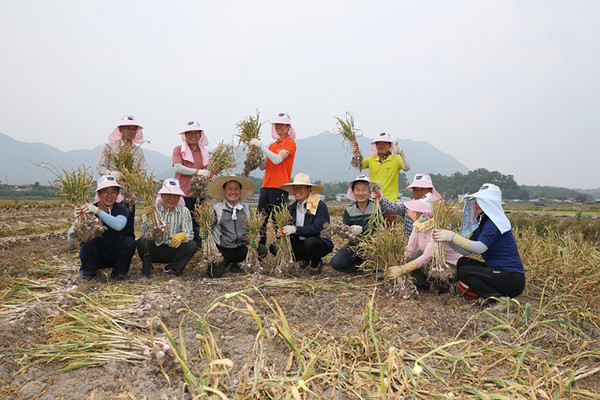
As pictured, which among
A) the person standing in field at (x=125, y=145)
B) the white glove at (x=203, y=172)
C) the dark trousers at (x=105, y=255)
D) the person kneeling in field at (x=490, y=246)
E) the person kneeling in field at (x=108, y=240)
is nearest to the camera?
the person kneeling in field at (x=490, y=246)

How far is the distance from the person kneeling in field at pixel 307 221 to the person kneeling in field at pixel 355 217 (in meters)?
0.27

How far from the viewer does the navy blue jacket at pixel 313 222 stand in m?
4.38

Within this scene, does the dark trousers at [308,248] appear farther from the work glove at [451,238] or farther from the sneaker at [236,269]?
the work glove at [451,238]

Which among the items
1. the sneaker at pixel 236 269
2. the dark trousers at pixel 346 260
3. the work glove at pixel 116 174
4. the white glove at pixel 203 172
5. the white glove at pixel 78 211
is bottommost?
the sneaker at pixel 236 269

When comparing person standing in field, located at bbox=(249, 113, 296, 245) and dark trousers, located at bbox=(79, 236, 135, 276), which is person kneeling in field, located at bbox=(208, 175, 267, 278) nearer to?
person standing in field, located at bbox=(249, 113, 296, 245)

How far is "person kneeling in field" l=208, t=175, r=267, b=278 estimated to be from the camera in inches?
175

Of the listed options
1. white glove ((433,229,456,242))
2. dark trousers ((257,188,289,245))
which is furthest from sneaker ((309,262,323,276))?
white glove ((433,229,456,242))

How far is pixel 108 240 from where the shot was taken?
13.3 feet

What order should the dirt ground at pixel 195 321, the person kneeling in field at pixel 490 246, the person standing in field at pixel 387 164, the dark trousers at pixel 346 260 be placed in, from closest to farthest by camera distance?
the dirt ground at pixel 195 321, the person kneeling in field at pixel 490 246, the dark trousers at pixel 346 260, the person standing in field at pixel 387 164

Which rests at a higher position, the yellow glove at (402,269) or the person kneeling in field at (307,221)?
the person kneeling in field at (307,221)

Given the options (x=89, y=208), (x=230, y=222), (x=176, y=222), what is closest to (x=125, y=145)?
(x=89, y=208)

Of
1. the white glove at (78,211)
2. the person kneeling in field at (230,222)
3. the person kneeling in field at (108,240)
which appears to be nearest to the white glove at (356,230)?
the person kneeling in field at (230,222)

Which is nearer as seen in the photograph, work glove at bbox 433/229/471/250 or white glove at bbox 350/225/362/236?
work glove at bbox 433/229/471/250

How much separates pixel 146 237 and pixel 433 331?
3.07 metres
